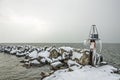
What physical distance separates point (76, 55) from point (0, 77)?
42.9 feet

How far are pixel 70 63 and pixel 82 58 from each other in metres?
2.22

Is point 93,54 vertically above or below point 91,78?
above

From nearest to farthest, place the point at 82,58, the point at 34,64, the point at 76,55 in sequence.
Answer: the point at 82,58
the point at 76,55
the point at 34,64

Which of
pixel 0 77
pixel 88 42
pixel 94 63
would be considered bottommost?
pixel 0 77

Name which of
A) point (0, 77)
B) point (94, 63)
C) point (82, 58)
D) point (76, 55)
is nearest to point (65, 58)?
point (76, 55)

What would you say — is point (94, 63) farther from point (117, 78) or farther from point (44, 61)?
point (44, 61)

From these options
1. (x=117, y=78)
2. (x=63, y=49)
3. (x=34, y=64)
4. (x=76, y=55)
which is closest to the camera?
(x=117, y=78)

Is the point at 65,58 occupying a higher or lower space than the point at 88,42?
lower

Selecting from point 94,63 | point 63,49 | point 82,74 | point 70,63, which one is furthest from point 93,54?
point 63,49

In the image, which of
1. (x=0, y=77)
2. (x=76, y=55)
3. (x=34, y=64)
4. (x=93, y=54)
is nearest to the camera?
(x=0, y=77)

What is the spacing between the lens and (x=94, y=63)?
2514 cm

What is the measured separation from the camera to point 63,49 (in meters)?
34.6

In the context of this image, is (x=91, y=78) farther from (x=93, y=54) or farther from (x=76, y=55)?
(x=76, y=55)

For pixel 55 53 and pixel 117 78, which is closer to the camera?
pixel 117 78
